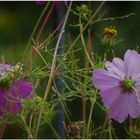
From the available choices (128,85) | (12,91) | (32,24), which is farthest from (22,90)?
(32,24)

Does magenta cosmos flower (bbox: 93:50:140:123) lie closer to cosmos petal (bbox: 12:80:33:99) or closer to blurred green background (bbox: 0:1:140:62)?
cosmos petal (bbox: 12:80:33:99)

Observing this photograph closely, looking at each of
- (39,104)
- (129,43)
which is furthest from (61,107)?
(129,43)

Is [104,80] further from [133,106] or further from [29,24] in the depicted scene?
[29,24]

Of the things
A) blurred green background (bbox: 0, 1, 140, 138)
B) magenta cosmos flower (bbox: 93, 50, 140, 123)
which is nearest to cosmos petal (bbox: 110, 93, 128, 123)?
magenta cosmos flower (bbox: 93, 50, 140, 123)

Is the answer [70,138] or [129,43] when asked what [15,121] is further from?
[129,43]

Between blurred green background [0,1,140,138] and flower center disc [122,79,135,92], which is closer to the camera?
flower center disc [122,79,135,92]

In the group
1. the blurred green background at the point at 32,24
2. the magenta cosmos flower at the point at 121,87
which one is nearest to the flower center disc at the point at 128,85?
the magenta cosmos flower at the point at 121,87

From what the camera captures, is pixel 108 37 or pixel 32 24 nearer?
pixel 108 37
